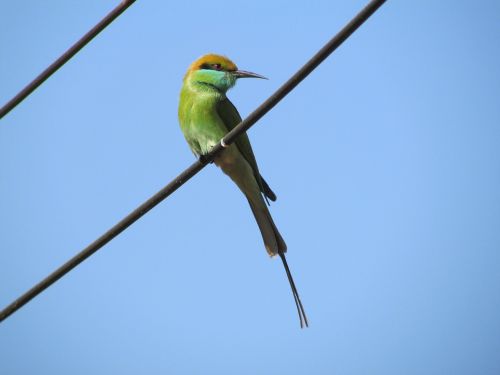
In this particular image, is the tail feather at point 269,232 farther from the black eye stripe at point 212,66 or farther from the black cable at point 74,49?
the black cable at point 74,49

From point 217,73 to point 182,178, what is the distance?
6.10 feet

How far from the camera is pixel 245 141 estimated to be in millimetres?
3559

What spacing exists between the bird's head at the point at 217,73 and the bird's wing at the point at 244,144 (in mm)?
Answer: 153

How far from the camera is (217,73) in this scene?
12.4 ft

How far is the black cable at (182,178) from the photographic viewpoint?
5.25ft

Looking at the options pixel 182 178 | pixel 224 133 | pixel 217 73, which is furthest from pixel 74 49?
pixel 217 73

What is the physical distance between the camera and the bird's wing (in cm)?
353

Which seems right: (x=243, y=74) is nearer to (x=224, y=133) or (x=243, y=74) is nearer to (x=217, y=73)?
(x=217, y=73)

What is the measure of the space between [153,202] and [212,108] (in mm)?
1632

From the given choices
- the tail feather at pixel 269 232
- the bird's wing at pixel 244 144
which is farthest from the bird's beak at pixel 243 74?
the tail feather at pixel 269 232

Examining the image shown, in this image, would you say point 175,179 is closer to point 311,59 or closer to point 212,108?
point 311,59

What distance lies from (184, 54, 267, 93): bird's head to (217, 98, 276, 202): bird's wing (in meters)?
0.15

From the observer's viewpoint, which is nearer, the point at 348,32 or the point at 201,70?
the point at 348,32

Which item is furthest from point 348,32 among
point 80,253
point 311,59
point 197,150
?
point 197,150
